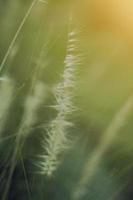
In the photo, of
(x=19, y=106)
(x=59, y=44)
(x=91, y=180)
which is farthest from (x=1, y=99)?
(x=91, y=180)

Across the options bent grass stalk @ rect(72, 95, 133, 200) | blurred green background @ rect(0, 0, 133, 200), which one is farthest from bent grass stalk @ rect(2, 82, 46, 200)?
bent grass stalk @ rect(72, 95, 133, 200)

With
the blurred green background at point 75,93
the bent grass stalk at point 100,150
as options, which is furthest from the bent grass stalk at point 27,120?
the bent grass stalk at point 100,150

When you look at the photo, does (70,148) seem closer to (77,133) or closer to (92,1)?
(77,133)

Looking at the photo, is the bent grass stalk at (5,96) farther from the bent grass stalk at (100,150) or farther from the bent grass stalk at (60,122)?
the bent grass stalk at (100,150)

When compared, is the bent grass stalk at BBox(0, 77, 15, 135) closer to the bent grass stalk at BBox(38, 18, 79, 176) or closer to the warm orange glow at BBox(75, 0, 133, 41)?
the bent grass stalk at BBox(38, 18, 79, 176)

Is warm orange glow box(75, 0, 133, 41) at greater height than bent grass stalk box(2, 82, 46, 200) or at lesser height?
greater

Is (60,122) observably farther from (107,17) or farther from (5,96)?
(107,17)
